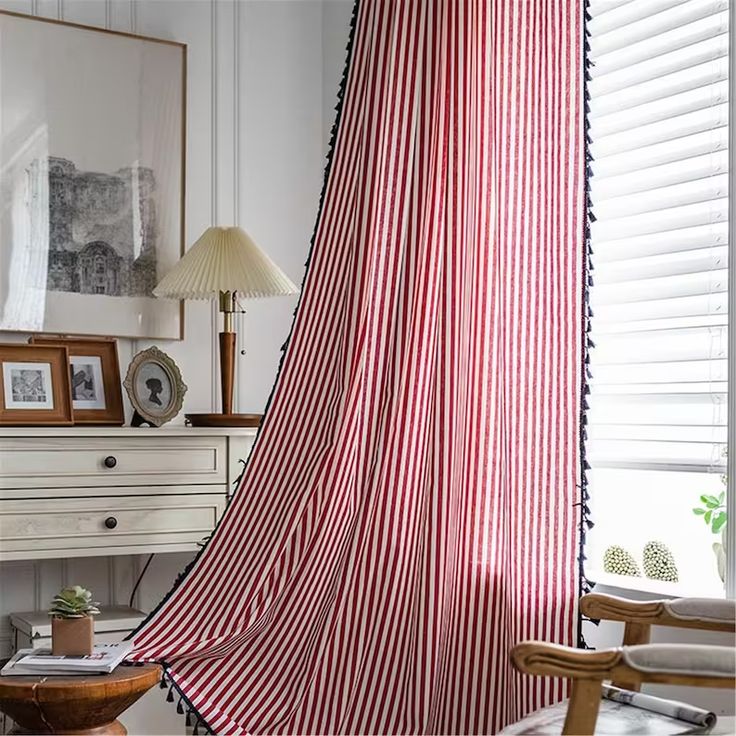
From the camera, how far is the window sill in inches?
87.7

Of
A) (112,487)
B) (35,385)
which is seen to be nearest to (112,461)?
(112,487)

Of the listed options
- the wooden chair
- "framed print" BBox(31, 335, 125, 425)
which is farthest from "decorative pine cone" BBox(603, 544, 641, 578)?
"framed print" BBox(31, 335, 125, 425)

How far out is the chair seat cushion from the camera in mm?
1716

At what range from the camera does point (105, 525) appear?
2.76 m

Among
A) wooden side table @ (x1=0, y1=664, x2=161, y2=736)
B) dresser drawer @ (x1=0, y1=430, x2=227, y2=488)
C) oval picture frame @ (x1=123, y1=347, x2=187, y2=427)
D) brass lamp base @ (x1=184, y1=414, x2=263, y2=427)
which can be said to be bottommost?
wooden side table @ (x1=0, y1=664, x2=161, y2=736)

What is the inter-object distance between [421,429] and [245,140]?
1.36m

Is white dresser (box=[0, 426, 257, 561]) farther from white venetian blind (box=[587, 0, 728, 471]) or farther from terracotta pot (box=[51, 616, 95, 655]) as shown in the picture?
white venetian blind (box=[587, 0, 728, 471])

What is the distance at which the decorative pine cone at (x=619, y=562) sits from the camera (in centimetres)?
246

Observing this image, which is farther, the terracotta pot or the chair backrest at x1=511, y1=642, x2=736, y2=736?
the terracotta pot

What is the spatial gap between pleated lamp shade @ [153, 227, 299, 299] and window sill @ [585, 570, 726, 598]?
1.23m

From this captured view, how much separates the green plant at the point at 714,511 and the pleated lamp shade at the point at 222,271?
4.35ft

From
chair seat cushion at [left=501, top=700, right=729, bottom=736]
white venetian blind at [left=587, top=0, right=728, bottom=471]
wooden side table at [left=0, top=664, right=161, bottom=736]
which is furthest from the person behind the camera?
white venetian blind at [left=587, top=0, right=728, bottom=471]

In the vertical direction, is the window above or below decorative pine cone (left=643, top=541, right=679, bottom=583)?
above

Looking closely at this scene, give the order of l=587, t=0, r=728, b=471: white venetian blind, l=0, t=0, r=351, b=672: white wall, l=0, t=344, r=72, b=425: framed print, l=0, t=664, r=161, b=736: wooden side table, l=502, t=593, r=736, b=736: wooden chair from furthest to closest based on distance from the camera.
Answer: l=0, t=0, r=351, b=672: white wall < l=0, t=344, r=72, b=425: framed print < l=587, t=0, r=728, b=471: white venetian blind < l=0, t=664, r=161, b=736: wooden side table < l=502, t=593, r=736, b=736: wooden chair
